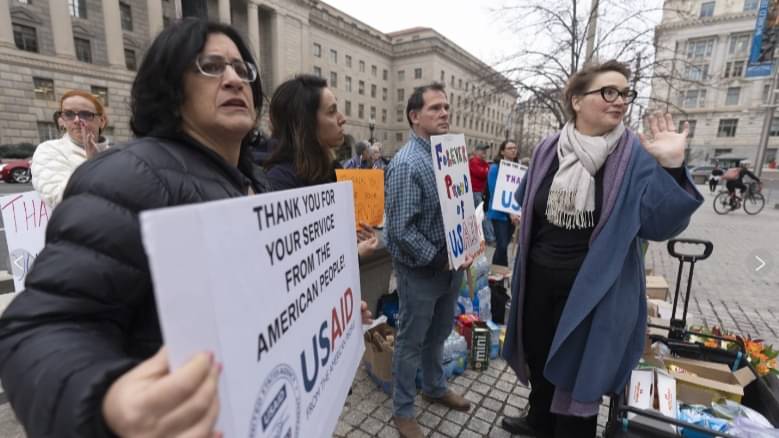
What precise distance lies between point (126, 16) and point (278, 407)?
39.3 m

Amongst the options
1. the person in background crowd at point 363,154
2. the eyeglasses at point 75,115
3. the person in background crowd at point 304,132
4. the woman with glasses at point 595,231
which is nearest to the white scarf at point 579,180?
the woman with glasses at point 595,231

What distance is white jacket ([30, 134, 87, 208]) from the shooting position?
2.27m

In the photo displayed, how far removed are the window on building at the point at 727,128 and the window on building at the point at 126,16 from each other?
63.8 metres

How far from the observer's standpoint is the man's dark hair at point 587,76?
198 centimetres

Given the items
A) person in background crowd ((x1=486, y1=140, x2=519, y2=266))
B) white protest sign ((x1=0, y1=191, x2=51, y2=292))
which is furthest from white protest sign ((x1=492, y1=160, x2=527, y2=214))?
white protest sign ((x1=0, y1=191, x2=51, y2=292))

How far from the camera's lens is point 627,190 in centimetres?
181

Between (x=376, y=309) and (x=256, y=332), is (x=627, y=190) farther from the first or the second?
(x=376, y=309)

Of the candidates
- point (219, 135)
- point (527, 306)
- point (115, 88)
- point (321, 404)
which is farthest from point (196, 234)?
point (115, 88)

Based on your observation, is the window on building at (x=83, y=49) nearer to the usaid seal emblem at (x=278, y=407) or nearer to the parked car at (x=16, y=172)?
the parked car at (x=16, y=172)

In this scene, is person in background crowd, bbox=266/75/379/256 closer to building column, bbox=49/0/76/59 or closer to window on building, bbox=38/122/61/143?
window on building, bbox=38/122/61/143

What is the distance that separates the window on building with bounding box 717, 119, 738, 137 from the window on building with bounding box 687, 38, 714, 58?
337 inches

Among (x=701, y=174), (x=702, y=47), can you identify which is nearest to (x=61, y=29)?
(x=701, y=174)

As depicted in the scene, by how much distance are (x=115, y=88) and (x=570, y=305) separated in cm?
3544

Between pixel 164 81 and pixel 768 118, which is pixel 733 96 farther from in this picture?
pixel 164 81
